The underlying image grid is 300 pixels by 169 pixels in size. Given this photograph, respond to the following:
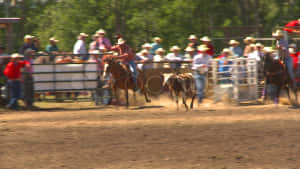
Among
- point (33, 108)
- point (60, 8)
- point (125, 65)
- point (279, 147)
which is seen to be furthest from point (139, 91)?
point (60, 8)

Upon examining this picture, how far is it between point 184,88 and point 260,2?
1915 centimetres

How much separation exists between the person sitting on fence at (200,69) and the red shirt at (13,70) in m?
4.52

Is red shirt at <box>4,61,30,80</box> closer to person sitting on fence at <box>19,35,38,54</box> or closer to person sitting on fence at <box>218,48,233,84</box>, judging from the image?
person sitting on fence at <box>19,35,38,54</box>

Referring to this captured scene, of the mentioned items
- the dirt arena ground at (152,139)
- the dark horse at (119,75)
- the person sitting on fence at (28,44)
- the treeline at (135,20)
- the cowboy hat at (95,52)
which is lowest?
the dirt arena ground at (152,139)

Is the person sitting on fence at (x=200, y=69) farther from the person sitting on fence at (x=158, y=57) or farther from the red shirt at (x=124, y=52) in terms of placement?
the red shirt at (x=124, y=52)

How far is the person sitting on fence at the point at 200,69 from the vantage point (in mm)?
14855

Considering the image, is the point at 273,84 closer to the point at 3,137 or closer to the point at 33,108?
the point at 33,108

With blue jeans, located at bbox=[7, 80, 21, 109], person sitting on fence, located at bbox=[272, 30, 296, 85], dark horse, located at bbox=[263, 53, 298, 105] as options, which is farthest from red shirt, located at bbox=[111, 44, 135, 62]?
person sitting on fence, located at bbox=[272, 30, 296, 85]

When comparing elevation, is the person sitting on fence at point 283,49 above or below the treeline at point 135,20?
below

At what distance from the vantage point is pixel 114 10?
23.7 meters

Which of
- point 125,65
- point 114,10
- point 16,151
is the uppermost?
point 114,10

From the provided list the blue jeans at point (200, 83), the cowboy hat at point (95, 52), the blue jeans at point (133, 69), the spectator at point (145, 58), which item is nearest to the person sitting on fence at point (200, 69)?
the blue jeans at point (200, 83)

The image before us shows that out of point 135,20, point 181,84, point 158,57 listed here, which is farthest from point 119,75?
point 135,20

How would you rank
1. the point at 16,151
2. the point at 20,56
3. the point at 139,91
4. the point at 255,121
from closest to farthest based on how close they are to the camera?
the point at 16,151 < the point at 255,121 < the point at 20,56 < the point at 139,91
